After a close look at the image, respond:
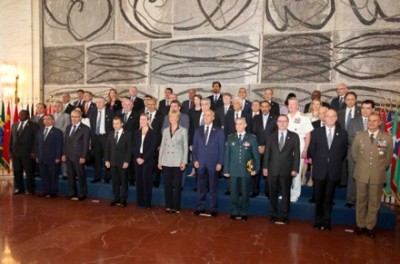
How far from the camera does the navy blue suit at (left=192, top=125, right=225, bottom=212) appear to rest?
482 cm

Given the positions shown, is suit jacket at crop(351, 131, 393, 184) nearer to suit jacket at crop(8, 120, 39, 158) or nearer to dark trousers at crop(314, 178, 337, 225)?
dark trousers at crop(314, 178, 337, 225)

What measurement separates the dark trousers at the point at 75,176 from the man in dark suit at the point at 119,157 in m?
0.67

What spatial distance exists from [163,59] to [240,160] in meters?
4.66

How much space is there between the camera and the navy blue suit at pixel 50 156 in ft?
19.3

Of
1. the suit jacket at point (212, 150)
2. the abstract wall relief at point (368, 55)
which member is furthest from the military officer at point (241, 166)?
the abstract wall relief at point (368, 55)

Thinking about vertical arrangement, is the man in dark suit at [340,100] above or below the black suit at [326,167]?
above

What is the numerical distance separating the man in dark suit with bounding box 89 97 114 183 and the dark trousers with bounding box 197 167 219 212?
2071mm

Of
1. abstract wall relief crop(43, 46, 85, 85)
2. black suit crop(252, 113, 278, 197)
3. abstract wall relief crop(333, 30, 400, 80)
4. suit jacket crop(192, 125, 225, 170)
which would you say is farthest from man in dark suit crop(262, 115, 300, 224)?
abstract wall relief crop(43, 46, 85, 85)

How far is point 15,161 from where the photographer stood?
6195 millimetres

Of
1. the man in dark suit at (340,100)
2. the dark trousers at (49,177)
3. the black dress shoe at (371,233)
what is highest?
the man in dark suit at (340,100)

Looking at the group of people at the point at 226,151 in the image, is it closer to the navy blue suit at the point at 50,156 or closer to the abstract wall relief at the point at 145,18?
the navy blue suit at the point at 50,156

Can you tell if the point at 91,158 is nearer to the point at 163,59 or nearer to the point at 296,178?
the point at 163,59

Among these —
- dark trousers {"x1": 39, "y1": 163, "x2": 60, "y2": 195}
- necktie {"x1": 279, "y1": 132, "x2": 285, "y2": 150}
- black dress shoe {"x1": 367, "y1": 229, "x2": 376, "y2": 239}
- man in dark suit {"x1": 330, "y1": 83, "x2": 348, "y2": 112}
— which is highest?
man in dark suit {"x1": 330, "y1": 83, "x2": 348, "y2": 112}

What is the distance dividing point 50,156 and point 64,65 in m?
4.39
